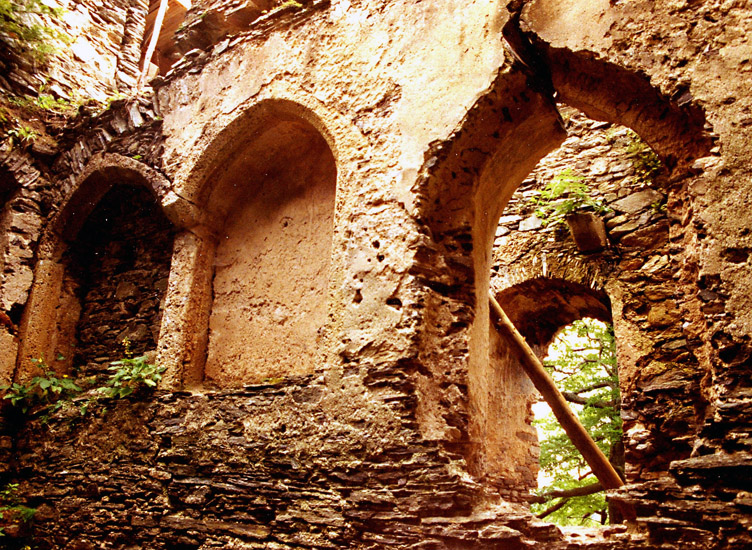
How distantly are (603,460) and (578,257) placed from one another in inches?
66.5

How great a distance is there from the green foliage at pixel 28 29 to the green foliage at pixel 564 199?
16.8 ft

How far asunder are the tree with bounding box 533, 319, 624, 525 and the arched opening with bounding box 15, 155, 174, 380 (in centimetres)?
524

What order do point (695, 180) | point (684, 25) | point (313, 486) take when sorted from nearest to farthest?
point (695, 180)
point (684, 25)
point (313, 486)

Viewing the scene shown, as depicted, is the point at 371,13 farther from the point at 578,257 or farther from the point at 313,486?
the point at 313,486

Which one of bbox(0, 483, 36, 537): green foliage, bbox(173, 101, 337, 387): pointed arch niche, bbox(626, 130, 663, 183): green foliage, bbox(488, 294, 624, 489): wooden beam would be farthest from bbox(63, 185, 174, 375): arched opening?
bbox(626, 130, 663, 183): green foliage

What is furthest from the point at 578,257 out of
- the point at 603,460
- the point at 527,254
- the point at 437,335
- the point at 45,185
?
the point at 45,185

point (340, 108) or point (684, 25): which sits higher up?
point (340, 108)

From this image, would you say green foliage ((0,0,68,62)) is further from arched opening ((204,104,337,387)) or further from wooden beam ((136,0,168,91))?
wooden beam ((136,0,168,91))

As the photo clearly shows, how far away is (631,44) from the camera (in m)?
2.96

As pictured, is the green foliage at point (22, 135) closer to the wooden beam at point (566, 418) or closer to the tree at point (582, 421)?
the wooden beam at point (566, 418)

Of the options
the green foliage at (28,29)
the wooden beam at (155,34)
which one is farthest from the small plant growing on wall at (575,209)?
the wooden beam at (155,34)

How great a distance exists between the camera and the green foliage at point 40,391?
496 cm

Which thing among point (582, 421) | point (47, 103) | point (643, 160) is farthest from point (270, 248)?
point (582, 421)

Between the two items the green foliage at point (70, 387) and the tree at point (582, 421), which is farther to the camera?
the tree at point (582, 421)
